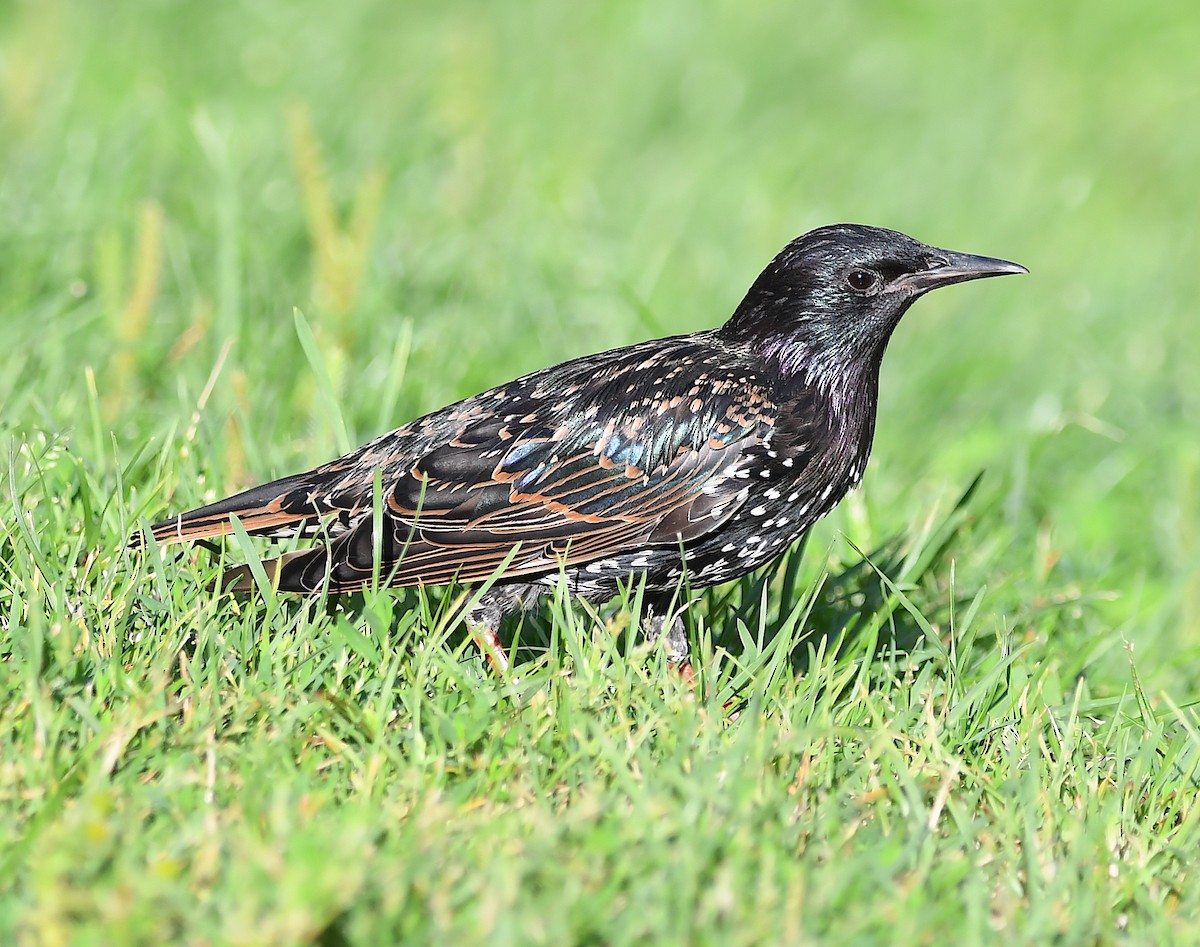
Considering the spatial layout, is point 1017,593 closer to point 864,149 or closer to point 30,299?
point 30,299

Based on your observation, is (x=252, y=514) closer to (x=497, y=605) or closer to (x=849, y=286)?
(x=497, y=605)

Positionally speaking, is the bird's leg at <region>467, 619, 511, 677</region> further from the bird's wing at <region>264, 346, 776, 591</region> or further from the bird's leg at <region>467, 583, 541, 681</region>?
the bird's wing at <region>264, 346, 776, 591</region>

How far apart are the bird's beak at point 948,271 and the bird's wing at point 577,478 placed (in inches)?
21.9

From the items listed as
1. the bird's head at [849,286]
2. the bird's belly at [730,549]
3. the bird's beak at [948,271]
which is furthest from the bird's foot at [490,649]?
the bird's beak at [948,271]

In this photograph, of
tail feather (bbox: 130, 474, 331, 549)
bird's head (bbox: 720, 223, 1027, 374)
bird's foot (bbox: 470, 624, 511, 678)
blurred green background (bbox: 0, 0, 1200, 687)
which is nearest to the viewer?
bird's foot (bbox: 470, 624, 511, 678)

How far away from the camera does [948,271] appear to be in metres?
4.36

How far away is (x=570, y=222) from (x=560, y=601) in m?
4.39

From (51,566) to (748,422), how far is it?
1.85 m

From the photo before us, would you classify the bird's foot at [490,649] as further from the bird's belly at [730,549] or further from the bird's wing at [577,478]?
the bird's belly at [730,549]

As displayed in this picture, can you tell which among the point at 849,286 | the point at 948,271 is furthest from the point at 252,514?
the point at 948,271

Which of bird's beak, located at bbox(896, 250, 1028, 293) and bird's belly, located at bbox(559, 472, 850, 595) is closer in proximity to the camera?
bird's belly, located at bbox(559, 472, 850, 595)

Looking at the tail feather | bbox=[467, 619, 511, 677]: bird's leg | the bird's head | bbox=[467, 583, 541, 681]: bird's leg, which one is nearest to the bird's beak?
the bird's head

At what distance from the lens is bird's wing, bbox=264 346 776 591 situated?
4.04 meters

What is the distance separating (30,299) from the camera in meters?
5.90
